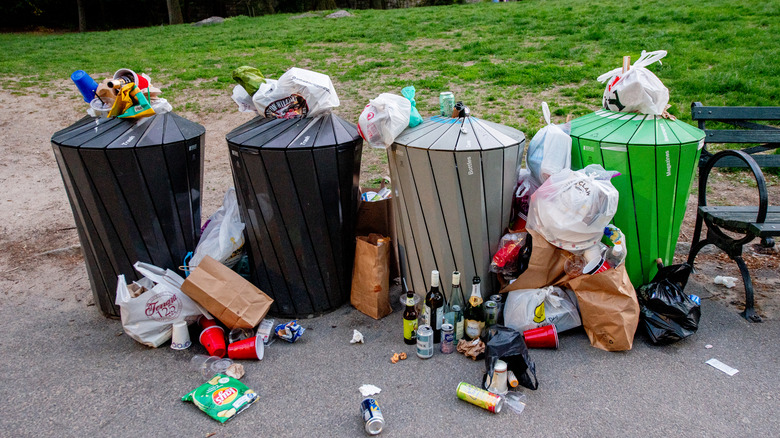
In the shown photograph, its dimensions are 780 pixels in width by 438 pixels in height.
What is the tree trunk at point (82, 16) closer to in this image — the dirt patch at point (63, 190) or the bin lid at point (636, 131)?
the dirt patch at point (63, 190)

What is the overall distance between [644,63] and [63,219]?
15.1 feet

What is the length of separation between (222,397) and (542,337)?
1.59 meters

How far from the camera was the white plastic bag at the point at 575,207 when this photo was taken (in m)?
2.58

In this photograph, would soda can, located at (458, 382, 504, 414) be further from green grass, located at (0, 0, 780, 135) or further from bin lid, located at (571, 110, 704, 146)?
green grass, located at (0, 0, 780, 135)

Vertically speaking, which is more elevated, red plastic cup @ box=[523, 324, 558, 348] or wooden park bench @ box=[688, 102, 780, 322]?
wooden park bench @ box=[688, 102, 780, 322]

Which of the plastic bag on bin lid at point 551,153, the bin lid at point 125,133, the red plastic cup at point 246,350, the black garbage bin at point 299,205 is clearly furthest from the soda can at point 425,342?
the bin lid at point 125,133

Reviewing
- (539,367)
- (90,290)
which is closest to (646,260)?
(539,367)

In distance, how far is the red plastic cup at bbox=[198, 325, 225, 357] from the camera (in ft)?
9.04

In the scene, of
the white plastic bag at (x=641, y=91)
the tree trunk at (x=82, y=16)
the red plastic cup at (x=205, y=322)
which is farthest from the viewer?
the tree trunk at (x=82, y=16)

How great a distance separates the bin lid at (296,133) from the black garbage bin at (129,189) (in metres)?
0.36

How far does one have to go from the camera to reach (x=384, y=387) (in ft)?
8.27

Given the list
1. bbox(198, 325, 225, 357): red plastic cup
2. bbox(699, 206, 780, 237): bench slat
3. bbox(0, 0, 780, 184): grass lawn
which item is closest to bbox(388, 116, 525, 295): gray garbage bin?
bbox(198, 325, 225, 357): red plastic cup

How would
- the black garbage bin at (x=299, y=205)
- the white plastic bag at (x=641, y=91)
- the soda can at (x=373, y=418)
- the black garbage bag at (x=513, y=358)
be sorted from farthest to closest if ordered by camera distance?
1. the white plastic bag at (x=641, y=91)
2. the black garbage bin at (x=299, y=205)
3. the black garbage bag at (x=513, y=358)
4. the soda can at (x=373, y=418)

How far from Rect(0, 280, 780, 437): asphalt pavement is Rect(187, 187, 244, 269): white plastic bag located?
0.53 metres
